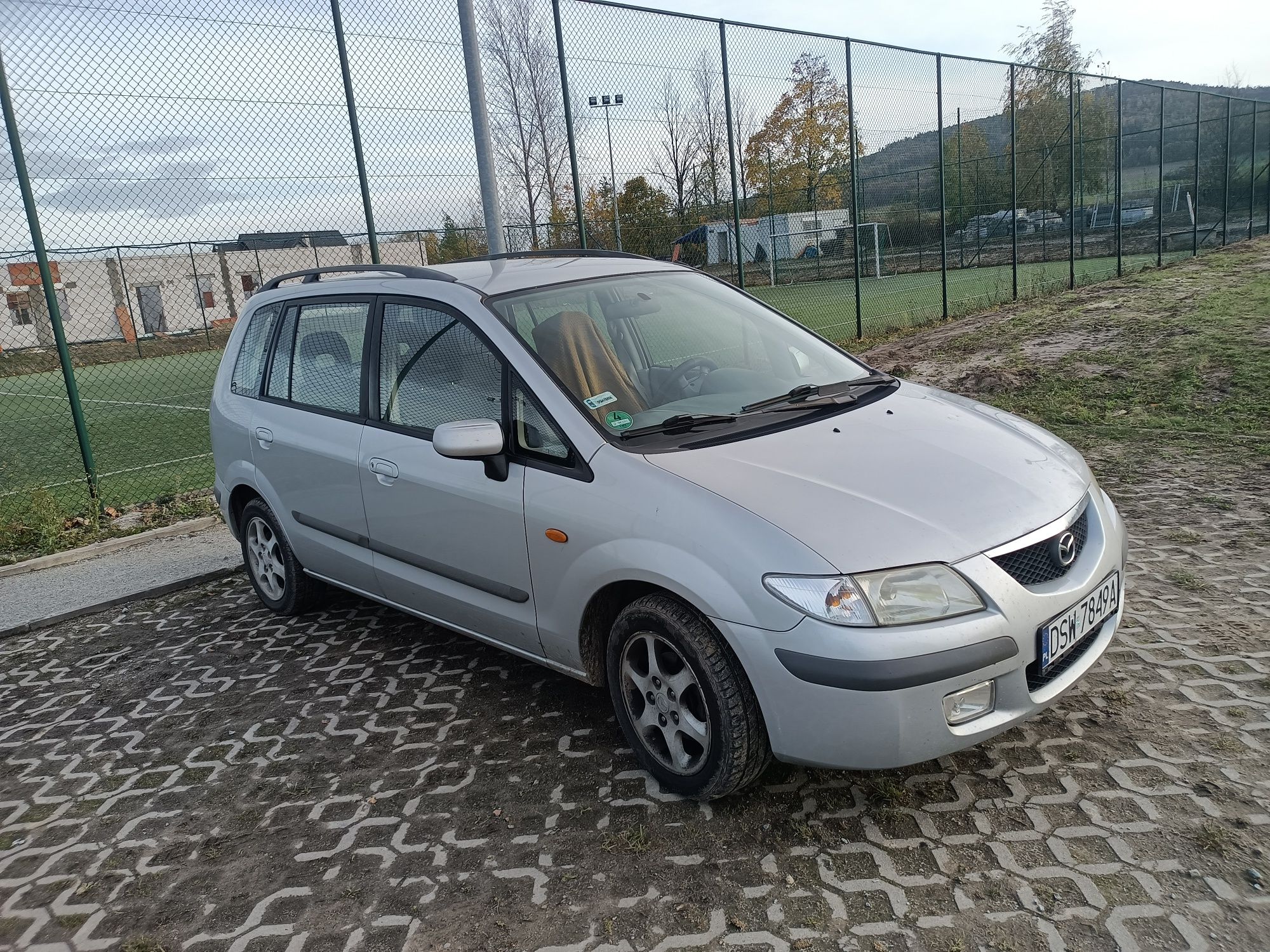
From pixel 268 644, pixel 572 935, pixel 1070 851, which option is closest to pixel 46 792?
pixel 268 644

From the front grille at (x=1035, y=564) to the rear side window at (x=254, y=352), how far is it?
152 inches

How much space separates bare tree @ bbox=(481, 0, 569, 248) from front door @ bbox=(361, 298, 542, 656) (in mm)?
6036

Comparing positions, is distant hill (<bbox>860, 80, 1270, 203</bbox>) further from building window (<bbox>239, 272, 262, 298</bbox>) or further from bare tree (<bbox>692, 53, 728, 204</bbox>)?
building window (<bbox>239, 272, 262, 298</bbox>)

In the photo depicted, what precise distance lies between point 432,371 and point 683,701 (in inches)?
70.1

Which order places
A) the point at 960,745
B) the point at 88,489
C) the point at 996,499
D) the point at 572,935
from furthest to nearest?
1. the point at 88,489
2. the point at 996,499
3. the point at 960,745
4. the point at 572,935

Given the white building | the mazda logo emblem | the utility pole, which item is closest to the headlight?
the mazda logo emblem

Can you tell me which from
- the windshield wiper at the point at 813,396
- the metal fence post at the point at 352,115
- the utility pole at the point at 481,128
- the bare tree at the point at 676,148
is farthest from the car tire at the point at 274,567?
the bare tree at the point at 676,148

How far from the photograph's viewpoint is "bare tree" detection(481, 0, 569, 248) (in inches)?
382

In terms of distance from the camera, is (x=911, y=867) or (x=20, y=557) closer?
(x=911, y=867)

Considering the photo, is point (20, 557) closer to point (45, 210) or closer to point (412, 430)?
point (45, 210)

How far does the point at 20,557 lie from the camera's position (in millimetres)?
6973

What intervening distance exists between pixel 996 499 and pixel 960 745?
0.78 m

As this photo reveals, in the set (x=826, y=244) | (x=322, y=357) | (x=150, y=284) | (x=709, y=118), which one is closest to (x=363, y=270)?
(x=322, y=357)

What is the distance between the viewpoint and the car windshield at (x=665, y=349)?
366cm
